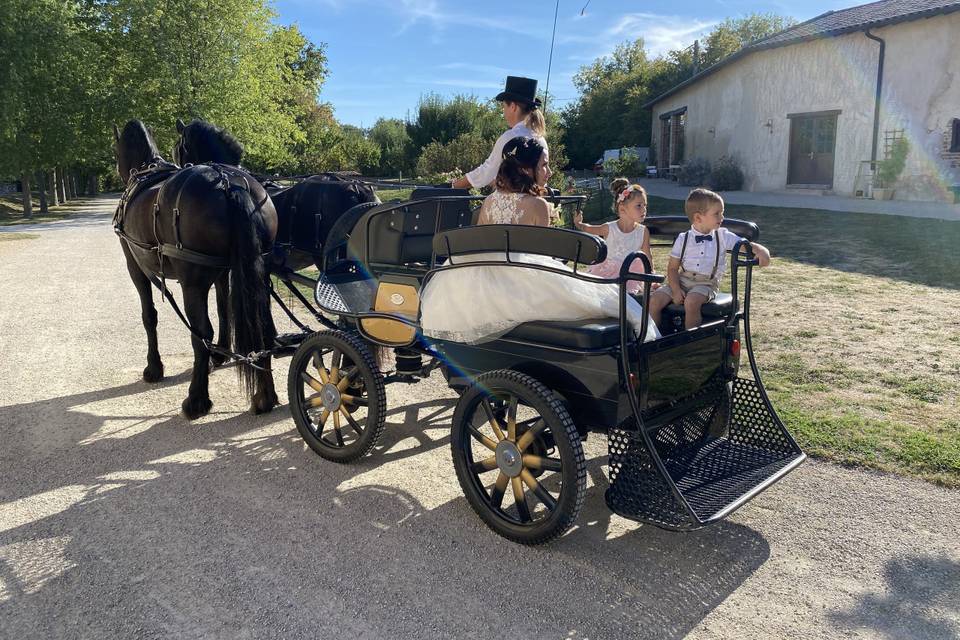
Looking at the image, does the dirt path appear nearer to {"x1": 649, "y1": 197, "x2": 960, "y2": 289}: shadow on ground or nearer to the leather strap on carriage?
the leather strap on carriage

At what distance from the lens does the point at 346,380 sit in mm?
3947

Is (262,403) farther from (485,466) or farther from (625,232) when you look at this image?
(625,232)

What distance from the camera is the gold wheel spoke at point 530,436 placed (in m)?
3.04

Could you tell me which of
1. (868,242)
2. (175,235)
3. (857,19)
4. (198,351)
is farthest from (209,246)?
(857,19)

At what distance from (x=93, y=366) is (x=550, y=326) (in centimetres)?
475

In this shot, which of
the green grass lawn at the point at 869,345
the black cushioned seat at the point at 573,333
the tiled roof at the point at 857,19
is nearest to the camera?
the black cushioned seat at the point at 573,333

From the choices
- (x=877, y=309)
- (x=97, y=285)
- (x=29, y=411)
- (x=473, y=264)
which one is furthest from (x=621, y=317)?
(x=97, y=285)

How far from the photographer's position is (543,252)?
2.99m

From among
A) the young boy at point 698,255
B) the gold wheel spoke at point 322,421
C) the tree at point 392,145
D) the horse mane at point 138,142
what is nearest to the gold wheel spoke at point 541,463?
the young boy at point 698,255

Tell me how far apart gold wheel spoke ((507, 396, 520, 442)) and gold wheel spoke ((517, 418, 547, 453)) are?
5 centimetres

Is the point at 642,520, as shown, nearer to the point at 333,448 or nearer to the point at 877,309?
the point at 333,448

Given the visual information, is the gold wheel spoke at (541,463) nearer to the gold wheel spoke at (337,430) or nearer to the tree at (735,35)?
the gold wheel spoke at (337,430)

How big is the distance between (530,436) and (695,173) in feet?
80.0

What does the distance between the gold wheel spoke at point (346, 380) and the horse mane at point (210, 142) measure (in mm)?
2718
